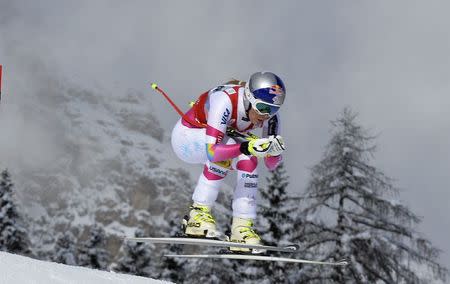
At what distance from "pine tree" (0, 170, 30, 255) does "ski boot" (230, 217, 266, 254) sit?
29387 mm

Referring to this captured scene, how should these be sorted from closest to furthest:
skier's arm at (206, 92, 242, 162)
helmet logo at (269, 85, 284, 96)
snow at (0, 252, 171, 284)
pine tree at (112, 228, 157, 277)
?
snow at (0, 252, 171, 284)
helmet logo at (269, 85, 284, 96)
skier's arm at (206, 92, 242, 162)
pine tree at (112, 228, 157, 277)

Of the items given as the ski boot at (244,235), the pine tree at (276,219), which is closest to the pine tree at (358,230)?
the pine tree at (276,219)

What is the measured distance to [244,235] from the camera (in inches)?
309

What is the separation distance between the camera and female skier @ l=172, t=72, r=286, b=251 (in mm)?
6965

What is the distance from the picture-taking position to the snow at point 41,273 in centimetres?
509

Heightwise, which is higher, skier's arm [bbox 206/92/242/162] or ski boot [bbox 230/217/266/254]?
skier's arm [bbox 206/92/242/162]

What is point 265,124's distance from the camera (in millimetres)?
7613

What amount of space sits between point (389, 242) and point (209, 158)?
14581 mm

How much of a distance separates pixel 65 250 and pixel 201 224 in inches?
1369

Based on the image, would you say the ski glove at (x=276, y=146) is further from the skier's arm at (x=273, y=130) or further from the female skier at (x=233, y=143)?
the skier's arm at (x=273, y=130)

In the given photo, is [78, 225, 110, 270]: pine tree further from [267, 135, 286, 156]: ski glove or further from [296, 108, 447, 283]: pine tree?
[267, 135, 286, 156]: ski glove

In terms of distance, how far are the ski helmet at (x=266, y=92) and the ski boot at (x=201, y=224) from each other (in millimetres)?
1550

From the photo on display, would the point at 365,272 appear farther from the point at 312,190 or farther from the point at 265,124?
the point at 265,124

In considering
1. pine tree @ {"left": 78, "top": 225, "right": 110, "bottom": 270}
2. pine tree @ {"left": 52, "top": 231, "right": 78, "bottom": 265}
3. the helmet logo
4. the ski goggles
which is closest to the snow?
the ski goggles
